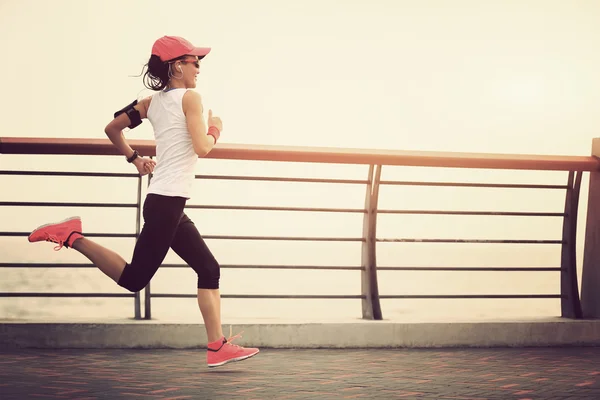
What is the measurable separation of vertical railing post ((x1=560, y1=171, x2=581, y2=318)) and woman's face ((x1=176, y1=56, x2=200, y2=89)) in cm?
328

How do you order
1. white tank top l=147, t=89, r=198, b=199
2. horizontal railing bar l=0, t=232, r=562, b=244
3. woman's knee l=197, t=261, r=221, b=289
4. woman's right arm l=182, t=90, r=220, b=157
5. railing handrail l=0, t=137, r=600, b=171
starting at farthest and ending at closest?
horizontal railing bar l=0, t=232, r=562, b=244 → railing handrail l=0, t=137, r=600, b=171 → woman's knee l=197, t=261, r=221, b=289 → white tank top l=147, t=89, r=198, b=199 → woman's right arm l=182, t=90, r=220, b=157

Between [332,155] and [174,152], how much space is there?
1.53m

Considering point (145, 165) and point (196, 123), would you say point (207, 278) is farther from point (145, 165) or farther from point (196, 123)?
point (196, 123)

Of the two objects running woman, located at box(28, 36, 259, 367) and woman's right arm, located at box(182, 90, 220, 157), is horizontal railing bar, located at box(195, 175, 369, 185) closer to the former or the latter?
running woman, located at box(28, 36, 259, 367)

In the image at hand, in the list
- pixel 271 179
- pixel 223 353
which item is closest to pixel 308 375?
pixel 223 353

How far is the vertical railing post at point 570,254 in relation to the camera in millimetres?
6883

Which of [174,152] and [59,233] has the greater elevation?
[174,152]

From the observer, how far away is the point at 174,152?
4816mm

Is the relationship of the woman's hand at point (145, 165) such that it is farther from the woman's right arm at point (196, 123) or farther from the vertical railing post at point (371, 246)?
the vertical railing post at point (371, 246)

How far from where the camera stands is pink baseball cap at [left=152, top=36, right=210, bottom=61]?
482 cm

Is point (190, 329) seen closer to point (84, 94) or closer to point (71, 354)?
point (71, 354)

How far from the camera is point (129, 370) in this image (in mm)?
5066

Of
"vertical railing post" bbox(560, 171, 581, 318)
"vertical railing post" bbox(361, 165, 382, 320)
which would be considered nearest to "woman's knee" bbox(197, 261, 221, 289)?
"vertical railing post" bbox(361, 165, 382, 320)

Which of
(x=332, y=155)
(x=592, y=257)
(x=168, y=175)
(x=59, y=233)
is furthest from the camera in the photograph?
(x=592, y=257)
